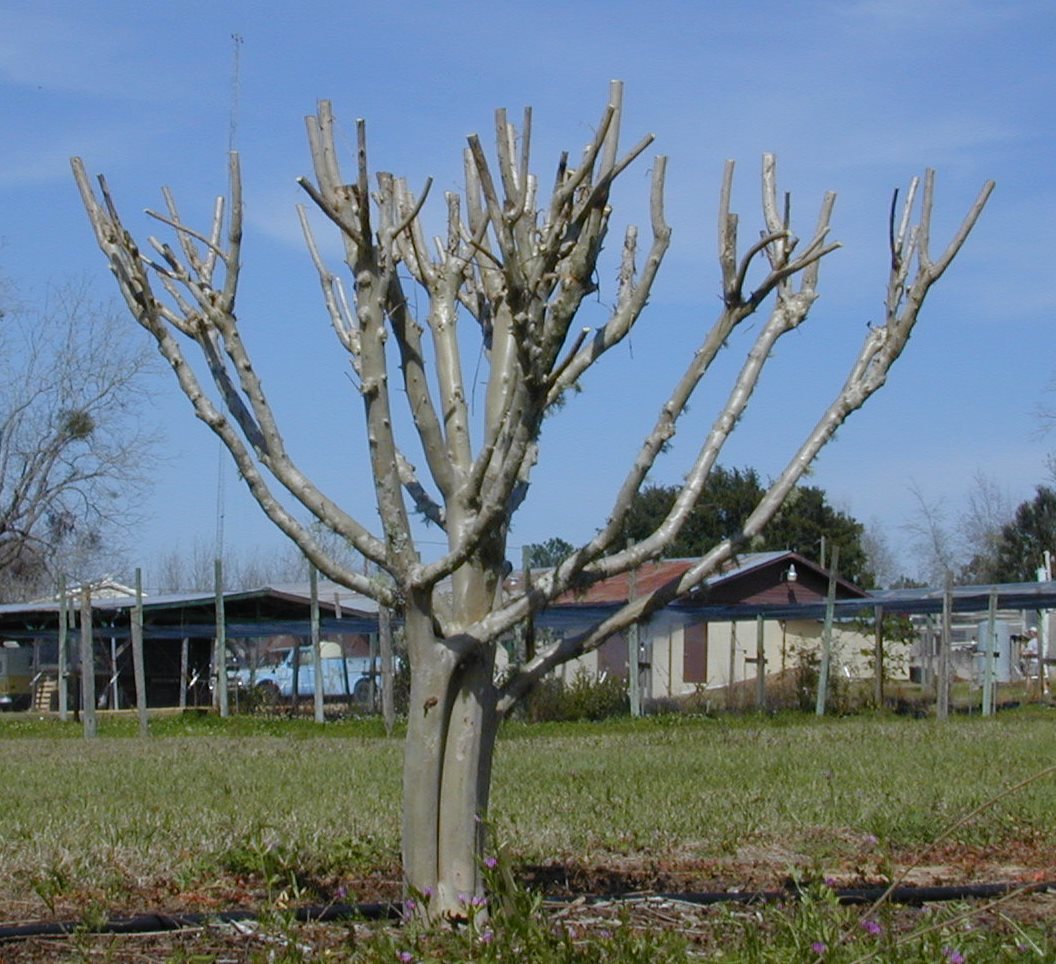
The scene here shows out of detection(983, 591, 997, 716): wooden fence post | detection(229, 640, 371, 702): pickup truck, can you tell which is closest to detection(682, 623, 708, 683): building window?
detection(229, 640, 371, 702): pickup truck

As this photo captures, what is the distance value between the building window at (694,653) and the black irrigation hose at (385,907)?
34588 millimetres

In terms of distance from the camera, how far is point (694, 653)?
40812 mm

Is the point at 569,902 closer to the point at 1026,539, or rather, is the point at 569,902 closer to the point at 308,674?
the point at 308,674

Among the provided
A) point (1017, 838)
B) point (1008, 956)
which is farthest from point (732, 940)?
point (1017, 838)

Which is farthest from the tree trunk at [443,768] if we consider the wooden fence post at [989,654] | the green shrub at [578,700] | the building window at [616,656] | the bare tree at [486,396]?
the building window at [616,656]

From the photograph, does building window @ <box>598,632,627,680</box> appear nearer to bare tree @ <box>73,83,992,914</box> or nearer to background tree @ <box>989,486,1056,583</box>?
background tree @ <box>989,486,1056,583</box>

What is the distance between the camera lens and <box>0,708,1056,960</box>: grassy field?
19.2 feet

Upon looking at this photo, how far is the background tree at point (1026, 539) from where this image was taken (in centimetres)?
5612

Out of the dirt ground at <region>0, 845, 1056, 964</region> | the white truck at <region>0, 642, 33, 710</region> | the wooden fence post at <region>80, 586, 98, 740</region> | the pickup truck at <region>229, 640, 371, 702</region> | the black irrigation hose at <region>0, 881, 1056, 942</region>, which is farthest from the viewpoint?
the white truck at <region>0, 642, 33, 710</region>

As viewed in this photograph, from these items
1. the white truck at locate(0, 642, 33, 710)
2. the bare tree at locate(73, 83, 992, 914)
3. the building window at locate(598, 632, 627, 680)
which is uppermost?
the bare tree at locate(73, 83, 992, 914)

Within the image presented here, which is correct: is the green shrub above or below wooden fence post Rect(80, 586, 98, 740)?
below

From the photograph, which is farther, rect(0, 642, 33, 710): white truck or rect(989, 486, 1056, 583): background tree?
rect(989, 486, 1056, 583): background tree

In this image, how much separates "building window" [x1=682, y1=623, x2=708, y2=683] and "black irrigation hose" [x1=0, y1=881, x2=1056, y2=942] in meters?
34.6

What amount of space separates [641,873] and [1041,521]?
53866mm
